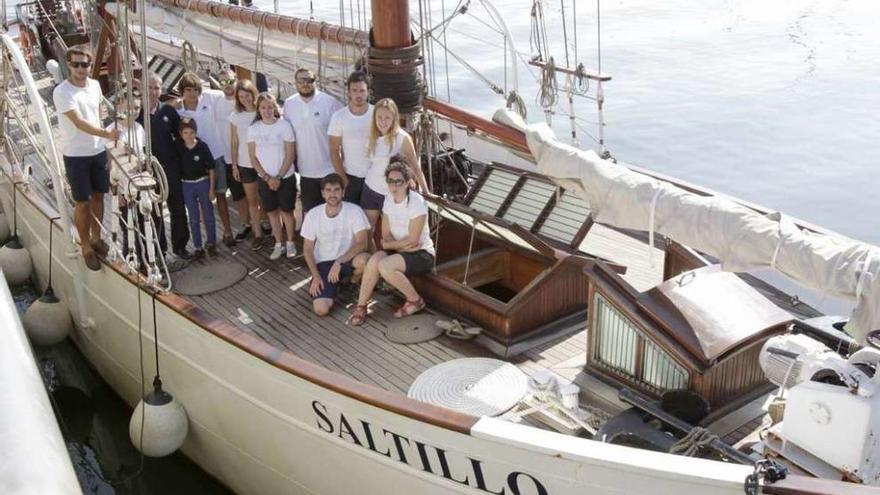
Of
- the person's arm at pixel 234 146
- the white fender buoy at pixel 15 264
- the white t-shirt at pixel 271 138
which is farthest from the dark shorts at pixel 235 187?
the white fender buoy at pixel 15 264

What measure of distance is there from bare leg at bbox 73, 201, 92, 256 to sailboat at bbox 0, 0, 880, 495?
0.96ft

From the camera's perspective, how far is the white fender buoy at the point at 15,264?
934cm

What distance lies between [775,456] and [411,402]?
169 cm

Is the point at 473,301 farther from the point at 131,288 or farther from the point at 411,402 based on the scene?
the point at 131,288

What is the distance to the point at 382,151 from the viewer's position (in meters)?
6.16

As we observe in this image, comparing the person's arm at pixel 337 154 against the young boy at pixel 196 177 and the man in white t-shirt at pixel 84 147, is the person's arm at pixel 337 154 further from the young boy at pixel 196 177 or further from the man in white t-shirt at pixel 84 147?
the man in white t-shirt at pixel 84 147

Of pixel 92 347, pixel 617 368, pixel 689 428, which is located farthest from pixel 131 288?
pixel 689 428

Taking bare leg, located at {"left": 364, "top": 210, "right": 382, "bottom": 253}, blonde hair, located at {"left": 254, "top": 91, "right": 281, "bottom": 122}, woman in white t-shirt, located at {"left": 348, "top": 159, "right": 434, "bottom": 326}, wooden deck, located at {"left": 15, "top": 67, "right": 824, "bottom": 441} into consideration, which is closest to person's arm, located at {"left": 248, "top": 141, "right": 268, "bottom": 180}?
blonde hair, located at {"left": 254, "top": 91, "right": 281, "bottom": 122}

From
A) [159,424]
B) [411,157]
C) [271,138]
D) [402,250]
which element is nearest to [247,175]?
[271,138]

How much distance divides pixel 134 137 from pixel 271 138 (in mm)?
894

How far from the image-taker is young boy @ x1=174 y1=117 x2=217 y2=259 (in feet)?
22.5

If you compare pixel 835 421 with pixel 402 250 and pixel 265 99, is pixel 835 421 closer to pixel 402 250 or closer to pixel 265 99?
pixel 402 250

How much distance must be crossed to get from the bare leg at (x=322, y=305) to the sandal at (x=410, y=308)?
455 mm

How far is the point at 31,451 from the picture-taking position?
8.23ft
